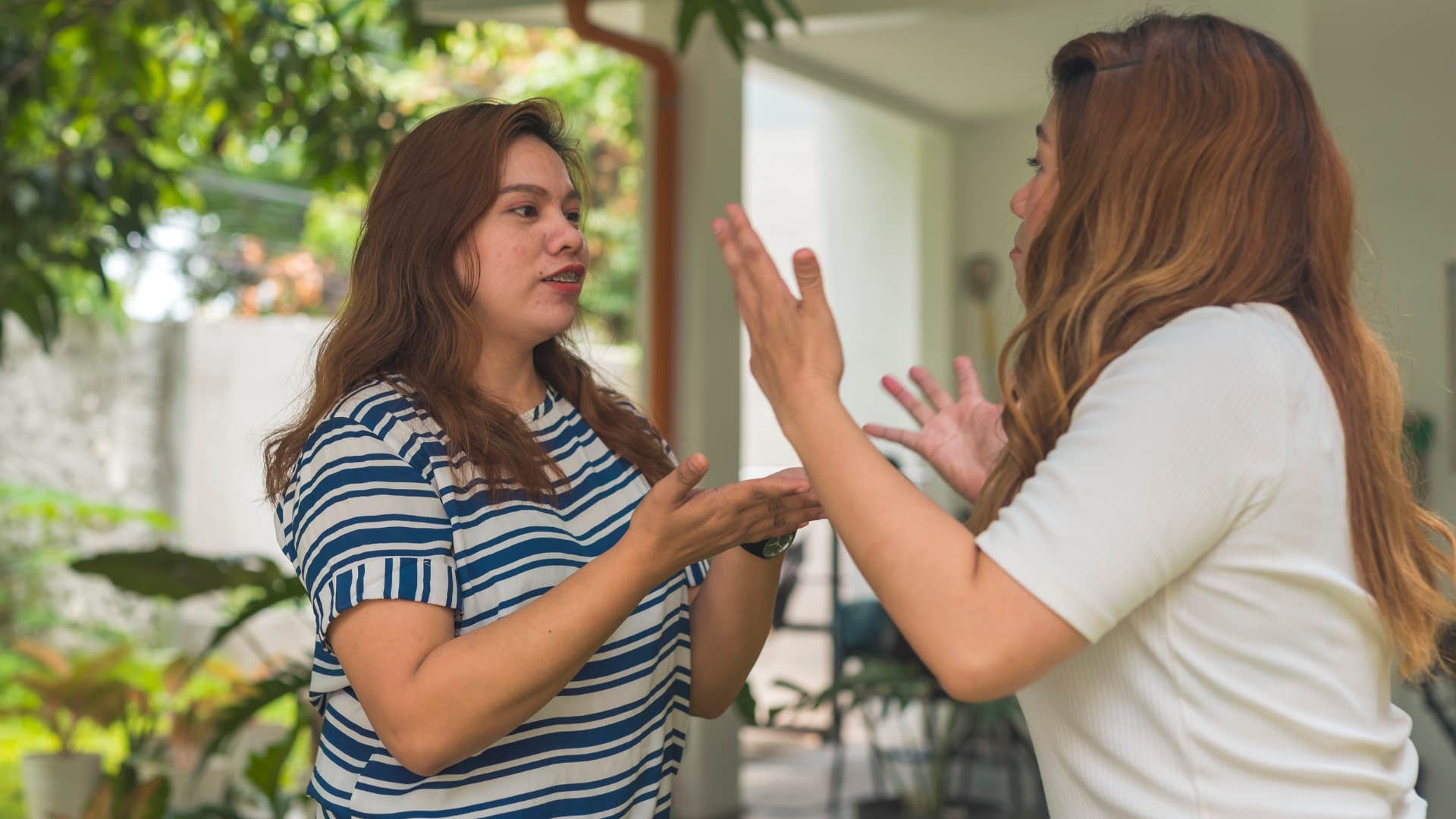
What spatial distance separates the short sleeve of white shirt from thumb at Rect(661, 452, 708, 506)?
0.29 metres

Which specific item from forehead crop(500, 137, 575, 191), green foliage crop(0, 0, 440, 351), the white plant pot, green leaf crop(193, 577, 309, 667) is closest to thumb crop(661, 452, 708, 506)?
forehead crop(500, 137, 575, 191)

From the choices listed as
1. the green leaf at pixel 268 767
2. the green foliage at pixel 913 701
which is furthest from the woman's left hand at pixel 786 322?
the green leaf at pixel 268 767

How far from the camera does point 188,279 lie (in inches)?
356

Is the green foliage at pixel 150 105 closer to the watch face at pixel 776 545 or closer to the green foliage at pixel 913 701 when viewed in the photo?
the watch face at pixel 776 545

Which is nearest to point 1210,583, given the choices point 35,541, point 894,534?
point 894,534

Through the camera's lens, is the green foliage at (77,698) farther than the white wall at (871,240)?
No

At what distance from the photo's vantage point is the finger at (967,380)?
145cm

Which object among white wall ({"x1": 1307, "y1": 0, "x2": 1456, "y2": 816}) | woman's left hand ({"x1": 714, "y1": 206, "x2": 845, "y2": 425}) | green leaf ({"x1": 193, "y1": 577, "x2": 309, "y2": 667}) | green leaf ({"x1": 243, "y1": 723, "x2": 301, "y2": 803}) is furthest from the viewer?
white wall ({"x1": 1307, "y1": 0, "x2": 1456, "y2": 816})

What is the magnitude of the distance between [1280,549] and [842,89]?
5.85m

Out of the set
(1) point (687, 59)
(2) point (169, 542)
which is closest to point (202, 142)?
(1) point (687, 59)

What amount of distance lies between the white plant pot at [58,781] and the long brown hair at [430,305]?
7.55 ft

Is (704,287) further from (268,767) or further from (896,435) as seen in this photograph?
(896,435)

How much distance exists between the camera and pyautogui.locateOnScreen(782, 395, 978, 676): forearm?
3.14 ft

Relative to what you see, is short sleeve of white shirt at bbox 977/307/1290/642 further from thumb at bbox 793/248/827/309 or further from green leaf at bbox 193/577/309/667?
green leaf at bbox 193/577/309/667
